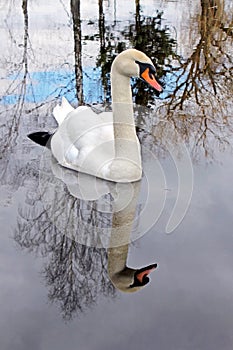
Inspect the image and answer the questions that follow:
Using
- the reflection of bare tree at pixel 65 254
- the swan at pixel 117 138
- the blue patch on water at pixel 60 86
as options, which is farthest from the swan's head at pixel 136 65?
the blue patch on water at pixel 60 86

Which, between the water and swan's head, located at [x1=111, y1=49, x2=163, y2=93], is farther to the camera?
swan's head, located at [x1=111, y1=49, x2=163, y2=93]

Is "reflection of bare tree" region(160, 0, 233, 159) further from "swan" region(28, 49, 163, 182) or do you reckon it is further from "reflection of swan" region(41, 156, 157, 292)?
"reflection of swan" region(41, 156, 157, 292)

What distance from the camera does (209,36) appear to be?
691 centimetres

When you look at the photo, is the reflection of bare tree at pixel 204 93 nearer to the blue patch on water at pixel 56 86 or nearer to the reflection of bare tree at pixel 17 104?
the blue patch on water at pixel 56 86

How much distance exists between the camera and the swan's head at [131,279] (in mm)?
2254

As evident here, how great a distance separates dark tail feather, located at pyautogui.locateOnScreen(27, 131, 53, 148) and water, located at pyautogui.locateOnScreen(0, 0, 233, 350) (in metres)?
0.07

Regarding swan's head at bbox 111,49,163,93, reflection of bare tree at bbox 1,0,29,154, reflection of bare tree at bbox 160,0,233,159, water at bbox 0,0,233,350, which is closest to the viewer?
water at bbox 0,0,233,350

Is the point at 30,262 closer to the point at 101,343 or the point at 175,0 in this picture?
the point at 101,343

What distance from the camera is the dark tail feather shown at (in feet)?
12.4

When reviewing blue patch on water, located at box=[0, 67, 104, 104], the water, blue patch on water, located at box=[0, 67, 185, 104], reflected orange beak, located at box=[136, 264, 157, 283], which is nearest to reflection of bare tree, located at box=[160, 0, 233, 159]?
the water

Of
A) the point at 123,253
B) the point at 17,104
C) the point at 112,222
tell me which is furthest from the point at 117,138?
the point at 17,104

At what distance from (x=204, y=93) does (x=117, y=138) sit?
1.85 metres

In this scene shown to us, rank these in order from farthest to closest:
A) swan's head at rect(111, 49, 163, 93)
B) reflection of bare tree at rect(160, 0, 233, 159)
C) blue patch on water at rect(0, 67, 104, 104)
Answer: blue patch on water at rect(0, 67, 104, 104)
reflection of bare tree at rect(160, 0, 233, 159)
swan's head at rect(111, 49, 163, 93)

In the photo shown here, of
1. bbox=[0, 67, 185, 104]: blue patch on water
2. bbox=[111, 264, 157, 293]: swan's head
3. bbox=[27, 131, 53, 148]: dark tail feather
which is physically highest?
bbox=[111, 264, 157, 293]: swan's head
